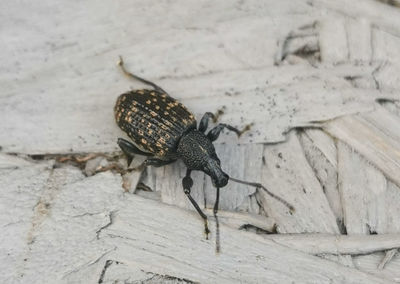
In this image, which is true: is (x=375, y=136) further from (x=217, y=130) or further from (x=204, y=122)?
(x=204, y=122)

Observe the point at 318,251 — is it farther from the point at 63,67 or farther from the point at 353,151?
the point at 63,67

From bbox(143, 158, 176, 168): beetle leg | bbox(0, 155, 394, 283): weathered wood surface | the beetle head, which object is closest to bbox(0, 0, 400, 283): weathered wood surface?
bbox(0, 155, 394, 283): weathered wood surface

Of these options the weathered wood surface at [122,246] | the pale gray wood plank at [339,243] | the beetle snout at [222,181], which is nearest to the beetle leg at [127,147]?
the weathered wood surface at [122,246]

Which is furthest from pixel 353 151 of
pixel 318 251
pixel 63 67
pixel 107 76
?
pixel 63 67

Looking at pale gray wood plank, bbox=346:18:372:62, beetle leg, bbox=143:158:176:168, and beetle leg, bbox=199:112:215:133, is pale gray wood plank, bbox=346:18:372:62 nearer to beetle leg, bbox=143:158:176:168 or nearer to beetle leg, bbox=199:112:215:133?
beetle leg, bbox=199:112:215:133

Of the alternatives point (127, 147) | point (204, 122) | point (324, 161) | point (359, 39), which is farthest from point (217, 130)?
point (359, 39)
